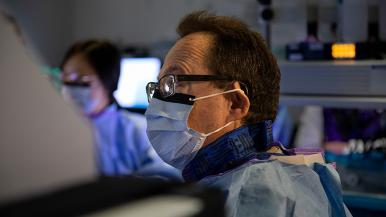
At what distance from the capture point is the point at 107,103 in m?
2.79

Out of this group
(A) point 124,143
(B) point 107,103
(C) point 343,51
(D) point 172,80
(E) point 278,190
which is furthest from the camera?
(B) point 107,103

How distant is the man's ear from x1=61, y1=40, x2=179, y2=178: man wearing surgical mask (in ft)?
4.28

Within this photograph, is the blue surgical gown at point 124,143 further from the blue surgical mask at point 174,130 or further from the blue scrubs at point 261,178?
the blue scrubs at point 261,178

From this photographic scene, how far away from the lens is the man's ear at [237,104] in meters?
1.35

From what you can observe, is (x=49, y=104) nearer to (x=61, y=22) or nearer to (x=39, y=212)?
(x=39, y=212)

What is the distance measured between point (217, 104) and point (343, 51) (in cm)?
116

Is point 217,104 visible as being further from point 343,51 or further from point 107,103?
point 107,103

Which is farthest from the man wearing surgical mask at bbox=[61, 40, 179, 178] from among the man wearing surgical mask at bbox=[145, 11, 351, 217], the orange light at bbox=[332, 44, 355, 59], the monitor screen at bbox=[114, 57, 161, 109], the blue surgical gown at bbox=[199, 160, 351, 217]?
the blue surgical gown at bbox=[199, 160, 351, 217]

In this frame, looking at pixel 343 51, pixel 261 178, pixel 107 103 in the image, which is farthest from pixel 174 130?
pixel 107 103

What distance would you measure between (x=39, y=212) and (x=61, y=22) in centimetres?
409

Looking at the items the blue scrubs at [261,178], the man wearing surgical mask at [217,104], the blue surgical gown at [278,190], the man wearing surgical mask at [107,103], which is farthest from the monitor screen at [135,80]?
the blue surgical gown at [278,190]

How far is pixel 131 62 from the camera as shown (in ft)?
12.2

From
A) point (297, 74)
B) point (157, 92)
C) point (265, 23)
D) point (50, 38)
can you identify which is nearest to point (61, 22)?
point (50, 38)

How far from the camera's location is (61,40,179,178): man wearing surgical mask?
8.74 feet
